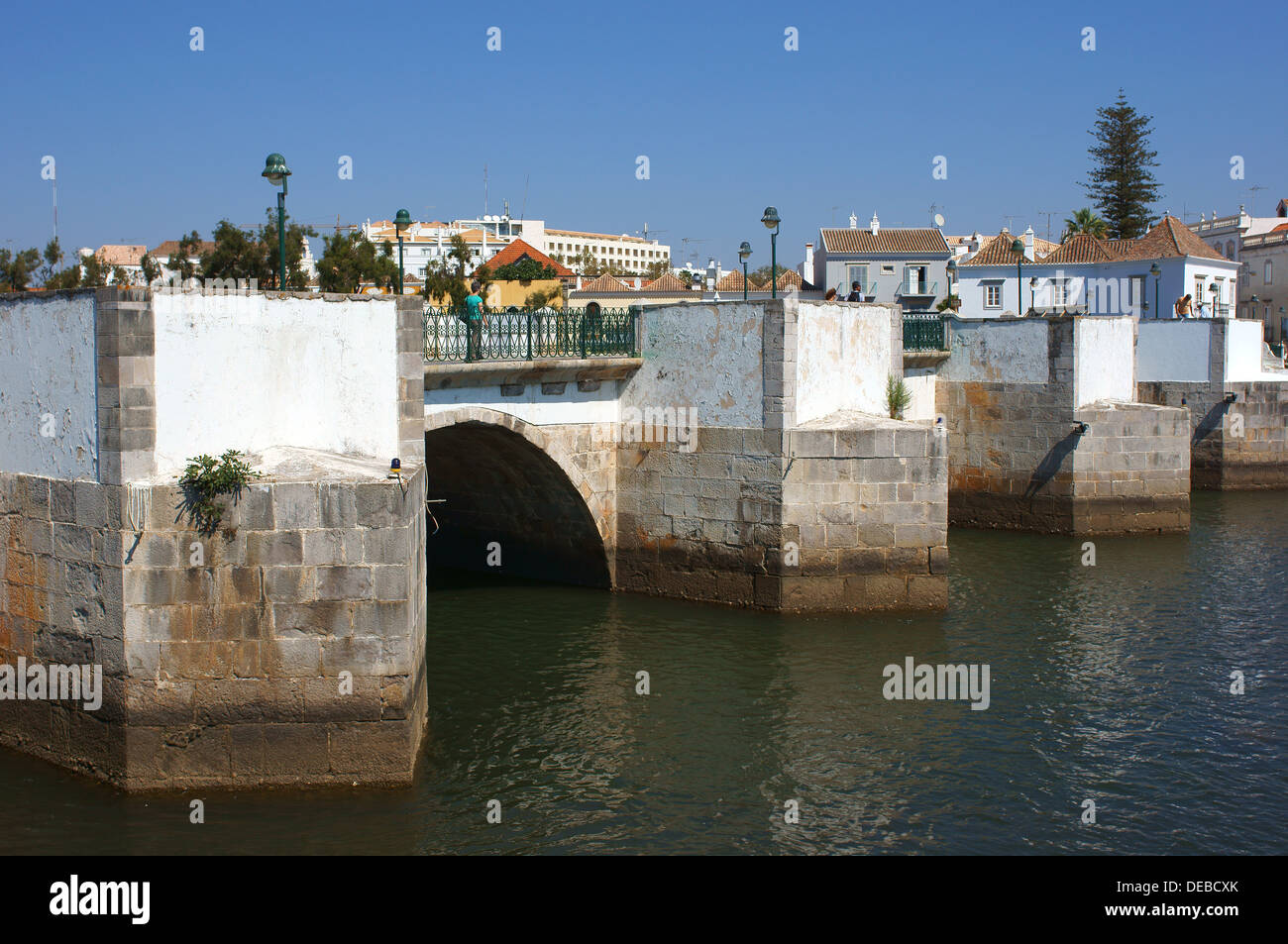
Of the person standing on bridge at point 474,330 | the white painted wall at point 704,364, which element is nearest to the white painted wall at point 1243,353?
the white painted wall at point 704,364

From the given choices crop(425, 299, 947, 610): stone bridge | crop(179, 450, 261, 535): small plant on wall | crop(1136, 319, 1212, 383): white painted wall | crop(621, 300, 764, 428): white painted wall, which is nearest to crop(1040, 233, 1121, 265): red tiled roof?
crop(1136, 319, 1212, 383): white painted wall

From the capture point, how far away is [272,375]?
1273 centimetres

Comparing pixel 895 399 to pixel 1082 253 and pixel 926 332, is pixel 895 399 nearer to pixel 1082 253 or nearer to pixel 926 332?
pixel 926 332

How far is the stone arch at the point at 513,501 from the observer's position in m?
20.6

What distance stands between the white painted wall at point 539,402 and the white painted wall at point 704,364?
14.4 inches

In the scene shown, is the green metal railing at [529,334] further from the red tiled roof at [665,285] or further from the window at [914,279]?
the window at [914,279]

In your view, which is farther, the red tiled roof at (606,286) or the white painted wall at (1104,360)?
the red tiled roof at (606,286)

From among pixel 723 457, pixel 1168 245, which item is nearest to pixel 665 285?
pixel 1168 245

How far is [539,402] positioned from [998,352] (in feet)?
41.0

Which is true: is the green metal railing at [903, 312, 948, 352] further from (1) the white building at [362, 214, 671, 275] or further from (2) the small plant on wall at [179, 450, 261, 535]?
→ (1) the white building at [362, 214, 671, 275]

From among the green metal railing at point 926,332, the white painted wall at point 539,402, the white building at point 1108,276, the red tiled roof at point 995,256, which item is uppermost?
the red tiled roof at point 995,256

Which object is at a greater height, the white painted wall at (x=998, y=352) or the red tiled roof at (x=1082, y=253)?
the red tiled roof at (x=1082, y=253)
